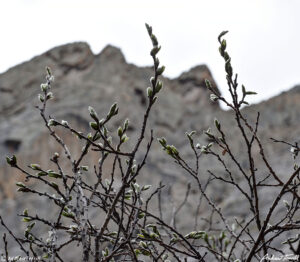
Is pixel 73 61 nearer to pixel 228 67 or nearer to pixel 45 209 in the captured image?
pixel 45 209

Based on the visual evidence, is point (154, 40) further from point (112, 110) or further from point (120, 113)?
point (120, 113)

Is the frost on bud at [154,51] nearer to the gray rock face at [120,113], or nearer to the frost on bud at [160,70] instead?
the frost on bud at [160,70]

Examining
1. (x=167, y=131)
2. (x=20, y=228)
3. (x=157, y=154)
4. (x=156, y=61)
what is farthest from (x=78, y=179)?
(x=167, y=131)

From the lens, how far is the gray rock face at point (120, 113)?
18094 millimetres

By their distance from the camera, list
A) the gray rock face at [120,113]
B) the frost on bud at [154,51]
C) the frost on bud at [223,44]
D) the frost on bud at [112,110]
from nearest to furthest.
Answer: the frost on bud at [154,51] → the frost on bud at [112,110] → the frost on bud at [223,44] → the gray rock face at [120,113]

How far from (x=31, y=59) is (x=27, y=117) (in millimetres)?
5930

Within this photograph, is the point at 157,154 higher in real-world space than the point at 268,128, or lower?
lower

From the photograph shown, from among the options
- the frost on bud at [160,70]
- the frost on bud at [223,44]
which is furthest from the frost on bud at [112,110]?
the frost on bud at [223,44]

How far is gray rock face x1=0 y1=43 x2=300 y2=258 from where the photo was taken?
59.4ft

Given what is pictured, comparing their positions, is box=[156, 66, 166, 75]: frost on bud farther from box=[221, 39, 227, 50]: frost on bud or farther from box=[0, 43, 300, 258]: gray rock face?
box=[0, 43, 300, 258]: gray rock face

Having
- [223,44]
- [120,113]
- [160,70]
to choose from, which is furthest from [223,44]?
[120,113]

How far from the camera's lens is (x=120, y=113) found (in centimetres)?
2155

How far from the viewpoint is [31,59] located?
82.9ft

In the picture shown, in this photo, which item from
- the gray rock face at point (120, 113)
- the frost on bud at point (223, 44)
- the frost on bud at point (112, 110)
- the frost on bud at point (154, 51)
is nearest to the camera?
the frost on bud at point (154, 51)
